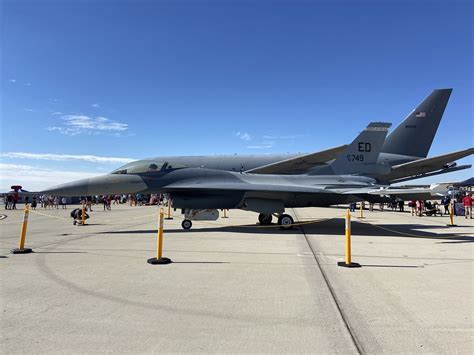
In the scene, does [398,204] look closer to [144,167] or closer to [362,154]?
[362,154]

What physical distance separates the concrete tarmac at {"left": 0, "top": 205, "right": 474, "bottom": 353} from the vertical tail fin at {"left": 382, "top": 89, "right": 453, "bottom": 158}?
18.3 m

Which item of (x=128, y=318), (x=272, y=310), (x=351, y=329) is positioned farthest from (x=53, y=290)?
(x=351, y=329)

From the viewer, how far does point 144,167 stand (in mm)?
12312

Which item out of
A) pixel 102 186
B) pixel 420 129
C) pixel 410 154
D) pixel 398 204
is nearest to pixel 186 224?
pixel 102 186

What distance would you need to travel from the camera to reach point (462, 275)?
5645 millimetres

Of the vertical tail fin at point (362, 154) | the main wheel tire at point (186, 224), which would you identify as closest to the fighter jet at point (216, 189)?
the main wheel tire at point (186, 224)

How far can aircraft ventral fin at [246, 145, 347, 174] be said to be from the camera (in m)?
21.9

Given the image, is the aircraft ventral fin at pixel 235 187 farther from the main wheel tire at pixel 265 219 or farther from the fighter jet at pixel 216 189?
the main wheel tire at pixel 265 219

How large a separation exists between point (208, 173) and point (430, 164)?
17.7 meters

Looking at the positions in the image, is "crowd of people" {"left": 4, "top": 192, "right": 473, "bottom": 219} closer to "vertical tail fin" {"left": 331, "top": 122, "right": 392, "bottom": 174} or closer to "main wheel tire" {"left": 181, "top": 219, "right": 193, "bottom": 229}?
"main wheel tire" {"left": 181, "top": 219, "right": 193, "bottom": 229}

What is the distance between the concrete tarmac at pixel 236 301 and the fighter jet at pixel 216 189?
4.21 meters

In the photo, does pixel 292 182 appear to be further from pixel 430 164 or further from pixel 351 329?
pixel 430 164

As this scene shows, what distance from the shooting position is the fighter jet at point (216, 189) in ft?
38.3

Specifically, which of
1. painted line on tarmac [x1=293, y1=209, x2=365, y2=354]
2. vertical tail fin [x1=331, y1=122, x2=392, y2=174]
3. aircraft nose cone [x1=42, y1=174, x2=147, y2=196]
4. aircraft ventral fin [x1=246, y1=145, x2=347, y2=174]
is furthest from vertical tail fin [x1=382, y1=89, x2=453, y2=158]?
painted line on tarmac [x1=293, y1=209, x2=365, y2=354]
